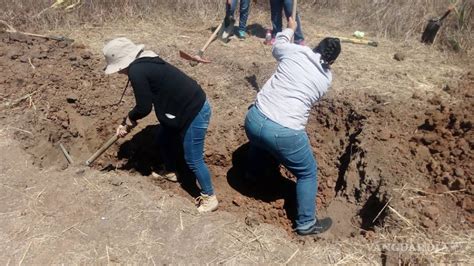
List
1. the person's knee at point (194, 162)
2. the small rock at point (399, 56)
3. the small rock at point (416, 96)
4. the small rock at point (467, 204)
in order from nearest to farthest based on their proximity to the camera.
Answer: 1. the small rock at point (467, 204)
2. the person's knee at point (194, 162)
3. the small rock at point (416, 96)
4. the small rock at point (399, 56)

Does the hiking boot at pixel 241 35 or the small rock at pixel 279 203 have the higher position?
the hiking boot at pixel 241 35

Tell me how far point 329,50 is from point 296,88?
38 cm

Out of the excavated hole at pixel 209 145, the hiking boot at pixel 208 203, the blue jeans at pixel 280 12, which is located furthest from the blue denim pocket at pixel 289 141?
the blue jeans at pixel 280 12

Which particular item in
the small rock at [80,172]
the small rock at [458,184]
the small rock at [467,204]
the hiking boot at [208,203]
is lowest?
the hiking boot at [208,203]

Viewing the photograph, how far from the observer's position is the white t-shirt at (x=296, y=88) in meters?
3.51

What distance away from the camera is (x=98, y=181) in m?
3.98

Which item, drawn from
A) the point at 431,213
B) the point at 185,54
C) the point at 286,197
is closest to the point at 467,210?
the point at 431,213

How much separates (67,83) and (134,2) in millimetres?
2474

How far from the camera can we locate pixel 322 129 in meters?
5.11

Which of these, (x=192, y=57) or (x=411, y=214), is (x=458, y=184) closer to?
(x=411, y=214)

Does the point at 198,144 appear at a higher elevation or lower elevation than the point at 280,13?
lower

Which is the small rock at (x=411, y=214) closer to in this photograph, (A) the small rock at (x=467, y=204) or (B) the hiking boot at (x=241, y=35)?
(A) the small rock at (x=467, y=204)

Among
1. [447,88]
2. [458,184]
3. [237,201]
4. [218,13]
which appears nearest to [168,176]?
[237,201]

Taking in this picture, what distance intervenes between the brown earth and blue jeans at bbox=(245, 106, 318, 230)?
Result: 16.2 inches
